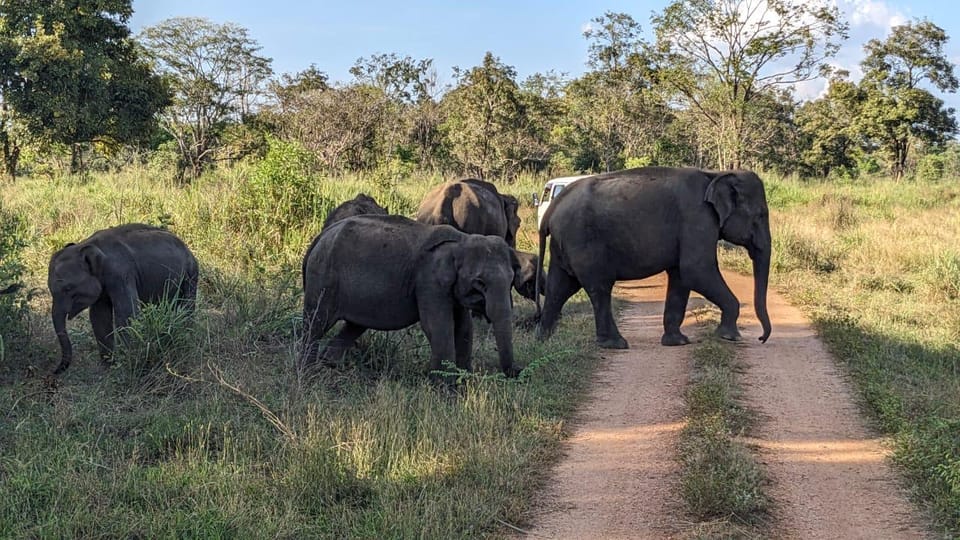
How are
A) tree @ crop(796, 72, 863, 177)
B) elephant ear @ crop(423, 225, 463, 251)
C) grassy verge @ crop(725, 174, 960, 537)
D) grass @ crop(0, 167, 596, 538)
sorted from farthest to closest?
tree @ crop(796, 72, 863, 177), elephant ear @ crop(423, 225, 463, 251), grassy verge @ crop(725, 174, 960, 537), grass @ crop(0, 167, 596, 538)

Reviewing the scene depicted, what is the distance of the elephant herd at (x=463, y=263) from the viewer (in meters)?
7.60

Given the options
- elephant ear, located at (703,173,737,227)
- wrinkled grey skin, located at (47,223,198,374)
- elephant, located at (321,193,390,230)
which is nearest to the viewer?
wrinkled grey skin, located at (47,223,198,374)

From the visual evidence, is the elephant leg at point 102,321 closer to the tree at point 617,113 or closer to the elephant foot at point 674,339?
the elephant foot at point 674,339

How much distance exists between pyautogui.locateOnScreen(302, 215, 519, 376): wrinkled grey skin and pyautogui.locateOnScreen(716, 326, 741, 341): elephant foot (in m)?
3.94

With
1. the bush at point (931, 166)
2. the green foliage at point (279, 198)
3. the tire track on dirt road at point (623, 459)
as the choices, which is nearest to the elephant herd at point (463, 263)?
the tire track on dirt road at point (623, 459)

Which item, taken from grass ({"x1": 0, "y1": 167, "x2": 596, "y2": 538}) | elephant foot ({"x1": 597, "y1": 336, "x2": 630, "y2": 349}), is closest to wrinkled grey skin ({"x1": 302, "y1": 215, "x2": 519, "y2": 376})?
grass ({"x1": 0, "y1": 167, "x2": 596, "y2": 538})

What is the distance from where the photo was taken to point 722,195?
1067 centimetres

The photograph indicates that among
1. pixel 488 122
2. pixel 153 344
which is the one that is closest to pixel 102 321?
pixel 153 344

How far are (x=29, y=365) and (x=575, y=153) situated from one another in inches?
1242

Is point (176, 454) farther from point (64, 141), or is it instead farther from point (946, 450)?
point (64, 141)

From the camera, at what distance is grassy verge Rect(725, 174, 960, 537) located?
632cm

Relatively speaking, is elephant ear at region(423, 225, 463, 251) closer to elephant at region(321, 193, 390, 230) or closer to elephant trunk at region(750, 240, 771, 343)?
elephant at region(321, 193, 390, 230)

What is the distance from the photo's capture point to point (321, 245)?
8352mm

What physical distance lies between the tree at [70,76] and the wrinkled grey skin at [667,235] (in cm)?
1732
